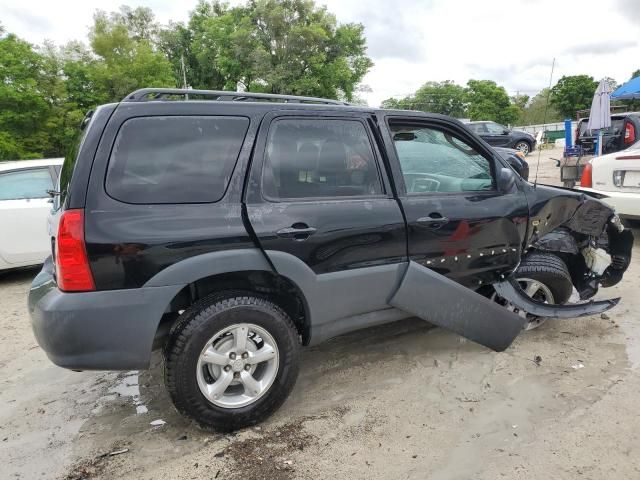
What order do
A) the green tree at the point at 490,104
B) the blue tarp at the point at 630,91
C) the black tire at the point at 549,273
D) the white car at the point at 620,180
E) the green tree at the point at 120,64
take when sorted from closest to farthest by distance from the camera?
the black tire at the point at 549,273
the white car at the point at 620,180
the blue tarp at the point at 630,91
the green tree at the point at 120,64
the green tree at the point at 490,104

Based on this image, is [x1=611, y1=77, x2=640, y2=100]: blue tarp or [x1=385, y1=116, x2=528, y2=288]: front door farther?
[x1=611, y1=77, x2=640, y2=100]: blue tarp

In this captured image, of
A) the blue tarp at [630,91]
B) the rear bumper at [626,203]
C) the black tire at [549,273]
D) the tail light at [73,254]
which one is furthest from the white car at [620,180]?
the blue tarp at [630,91]

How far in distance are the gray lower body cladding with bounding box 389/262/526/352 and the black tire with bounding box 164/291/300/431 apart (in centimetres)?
78

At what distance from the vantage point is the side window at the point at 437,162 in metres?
3.14

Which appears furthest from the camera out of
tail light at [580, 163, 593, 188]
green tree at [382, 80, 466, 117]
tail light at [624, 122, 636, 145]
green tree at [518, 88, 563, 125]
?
green tree at [382, 80, 466, 117]

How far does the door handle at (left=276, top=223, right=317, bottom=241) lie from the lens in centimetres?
256

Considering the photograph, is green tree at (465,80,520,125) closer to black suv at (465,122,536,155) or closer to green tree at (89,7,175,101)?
black suv at (465,122,536,155)

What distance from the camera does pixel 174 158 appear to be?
2428mm

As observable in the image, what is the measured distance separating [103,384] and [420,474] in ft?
7.33

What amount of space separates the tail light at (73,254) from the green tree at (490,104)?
2302 inches

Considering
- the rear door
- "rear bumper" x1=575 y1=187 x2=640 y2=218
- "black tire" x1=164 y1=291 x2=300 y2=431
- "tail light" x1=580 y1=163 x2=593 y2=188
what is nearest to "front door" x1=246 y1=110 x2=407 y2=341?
"black tire" x1=164 y1=291 x2=300 y2=431

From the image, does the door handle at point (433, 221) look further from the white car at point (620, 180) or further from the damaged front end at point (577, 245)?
the white car at point (620, 180)

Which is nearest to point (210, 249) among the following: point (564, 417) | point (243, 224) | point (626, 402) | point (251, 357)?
point (243, 224)

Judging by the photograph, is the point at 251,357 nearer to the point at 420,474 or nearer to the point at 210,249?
the point at 210,249
